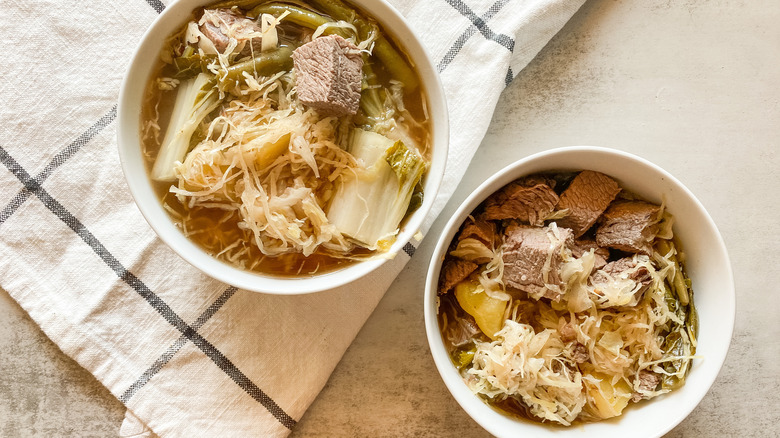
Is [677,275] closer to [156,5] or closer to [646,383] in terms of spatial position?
[646,383]

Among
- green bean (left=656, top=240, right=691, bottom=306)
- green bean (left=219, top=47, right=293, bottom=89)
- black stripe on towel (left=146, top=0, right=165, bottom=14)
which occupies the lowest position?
green bean (left=656, top=240, right=691, bottom=306)

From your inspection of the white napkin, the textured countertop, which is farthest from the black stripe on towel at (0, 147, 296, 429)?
the textured countertop

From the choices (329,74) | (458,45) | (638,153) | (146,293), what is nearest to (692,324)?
(638,153)

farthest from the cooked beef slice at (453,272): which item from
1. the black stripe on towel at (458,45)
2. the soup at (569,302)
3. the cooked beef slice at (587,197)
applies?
the black stripe on towel at (458,45)

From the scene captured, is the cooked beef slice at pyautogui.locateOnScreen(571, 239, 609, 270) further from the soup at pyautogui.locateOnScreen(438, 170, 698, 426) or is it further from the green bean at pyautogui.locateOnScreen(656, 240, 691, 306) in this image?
the green bean at pyautogui.locateOnScreen(656, 240, 691, 306)

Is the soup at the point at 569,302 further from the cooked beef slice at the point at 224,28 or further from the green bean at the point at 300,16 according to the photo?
the cooked beef slice at the point at 224,28

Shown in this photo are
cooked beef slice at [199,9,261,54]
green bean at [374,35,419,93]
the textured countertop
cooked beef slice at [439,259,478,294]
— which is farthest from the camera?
the textured countertop

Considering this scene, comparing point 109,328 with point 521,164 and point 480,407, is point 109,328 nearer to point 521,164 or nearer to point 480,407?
point 480,407
